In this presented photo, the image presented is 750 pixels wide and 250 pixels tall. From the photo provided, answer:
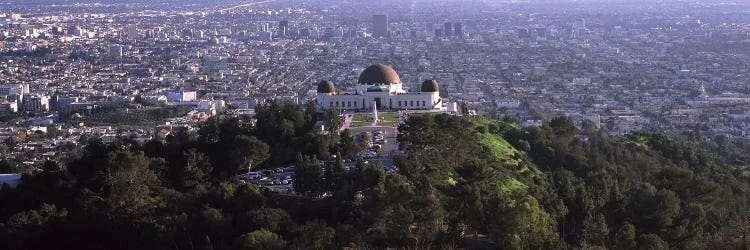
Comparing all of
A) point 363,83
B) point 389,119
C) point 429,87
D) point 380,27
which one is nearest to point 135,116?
point 363,83

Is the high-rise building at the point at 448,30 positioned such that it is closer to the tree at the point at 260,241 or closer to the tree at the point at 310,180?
the tree at the point at 310,180

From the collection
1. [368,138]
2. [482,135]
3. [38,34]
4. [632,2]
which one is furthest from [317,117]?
[632,2]

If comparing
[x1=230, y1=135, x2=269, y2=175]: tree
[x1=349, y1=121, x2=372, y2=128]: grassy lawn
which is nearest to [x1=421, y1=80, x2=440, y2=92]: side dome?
[x1=349, y1=121, x2=372, y2=128]: grassy lawn

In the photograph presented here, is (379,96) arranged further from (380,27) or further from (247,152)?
(380,27)

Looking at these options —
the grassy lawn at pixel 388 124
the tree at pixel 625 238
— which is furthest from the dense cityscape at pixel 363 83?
the tree at pixel 625 238

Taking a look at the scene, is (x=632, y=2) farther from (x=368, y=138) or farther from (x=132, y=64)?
(x=368, y=138)

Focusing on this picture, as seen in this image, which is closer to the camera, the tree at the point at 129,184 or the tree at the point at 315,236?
the tree at the point at 315,236
